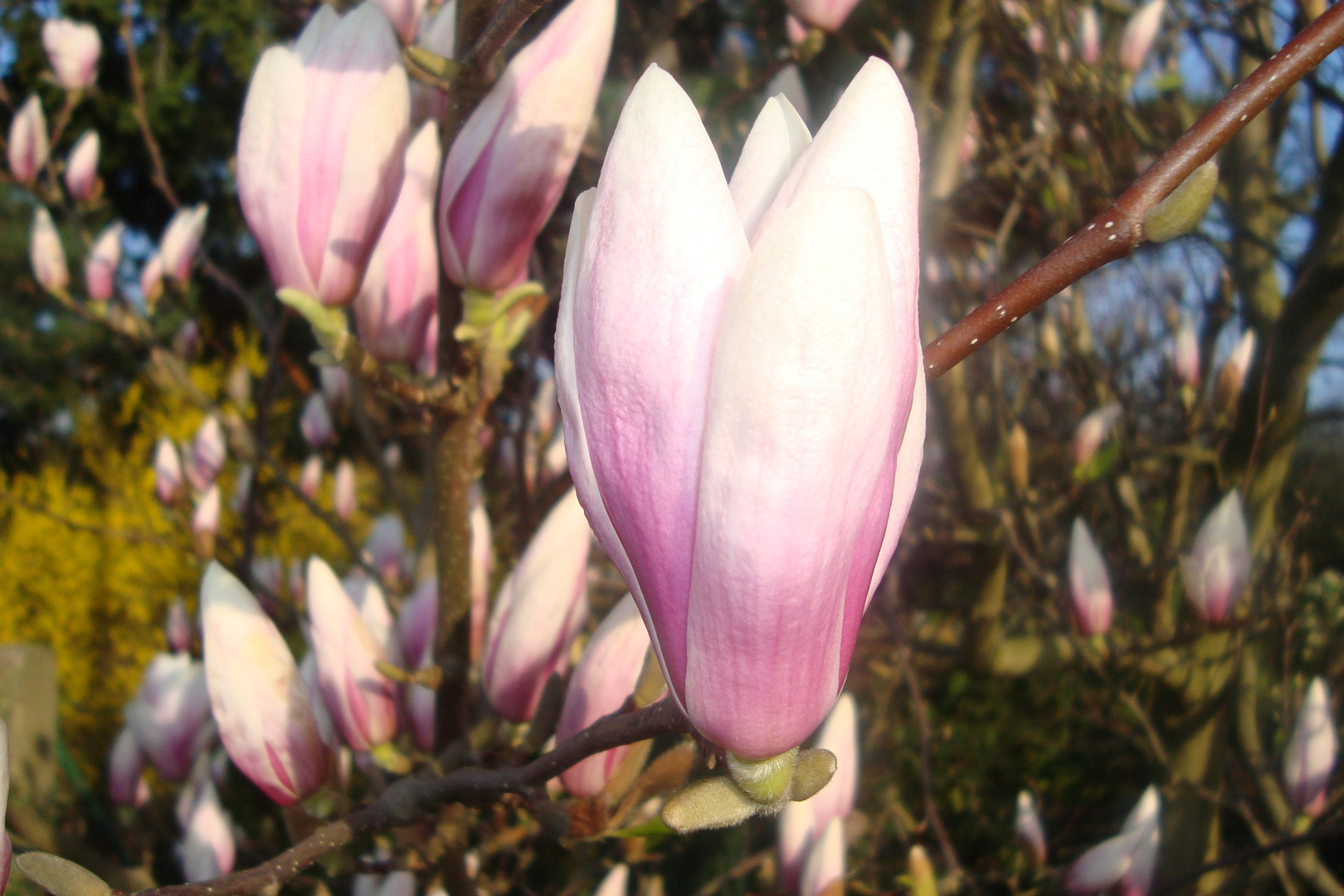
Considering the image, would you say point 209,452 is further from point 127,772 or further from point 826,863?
point 826,863

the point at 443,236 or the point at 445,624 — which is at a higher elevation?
the point at 443,236

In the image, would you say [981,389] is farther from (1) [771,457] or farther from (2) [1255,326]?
(1) [771,457]

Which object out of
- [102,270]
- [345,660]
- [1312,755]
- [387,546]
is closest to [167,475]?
[102,270]

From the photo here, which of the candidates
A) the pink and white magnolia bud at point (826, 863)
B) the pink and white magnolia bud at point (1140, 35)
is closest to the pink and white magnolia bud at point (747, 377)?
the pink and white magnolia bud at point (826, 863)

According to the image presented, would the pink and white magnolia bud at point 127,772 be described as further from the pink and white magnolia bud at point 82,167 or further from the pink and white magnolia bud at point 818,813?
the pink and white magnolia bud at point 82,167

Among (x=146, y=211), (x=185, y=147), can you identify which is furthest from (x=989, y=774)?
(x=146, y=211)
